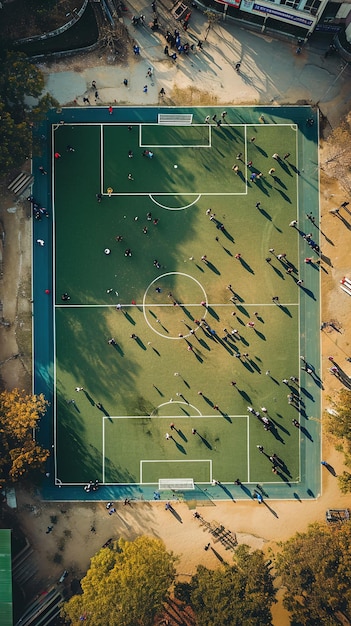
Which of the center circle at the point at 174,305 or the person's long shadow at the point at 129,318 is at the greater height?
the center circle at the point at 174,305

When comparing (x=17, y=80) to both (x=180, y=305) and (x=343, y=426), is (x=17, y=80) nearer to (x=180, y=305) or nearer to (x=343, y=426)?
(x=180, y=305)

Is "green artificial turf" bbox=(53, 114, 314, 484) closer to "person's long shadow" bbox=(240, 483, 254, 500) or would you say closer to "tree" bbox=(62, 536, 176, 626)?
"person's long shadow" bbox=(240, 483, 254, 500)

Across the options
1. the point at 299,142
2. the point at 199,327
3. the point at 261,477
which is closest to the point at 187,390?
the point at 199,327

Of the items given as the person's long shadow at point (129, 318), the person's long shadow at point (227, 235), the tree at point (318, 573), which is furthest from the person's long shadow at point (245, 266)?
the tree at point (318, 573)

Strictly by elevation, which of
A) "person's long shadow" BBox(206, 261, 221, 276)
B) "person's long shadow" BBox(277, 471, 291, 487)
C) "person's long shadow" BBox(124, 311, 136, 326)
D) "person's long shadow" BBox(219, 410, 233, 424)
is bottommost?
"person's long shadow" BBox(277, 471, 291, 487)

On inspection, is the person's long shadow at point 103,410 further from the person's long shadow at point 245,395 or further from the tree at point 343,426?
the tree at point 343,426

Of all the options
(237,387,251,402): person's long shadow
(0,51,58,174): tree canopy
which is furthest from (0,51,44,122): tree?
(237,387,251,402): person's long shadow

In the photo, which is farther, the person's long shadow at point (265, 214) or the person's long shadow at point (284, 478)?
the person's long shadow at point (265, 214)
